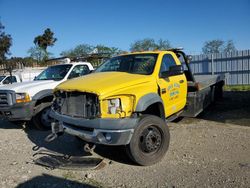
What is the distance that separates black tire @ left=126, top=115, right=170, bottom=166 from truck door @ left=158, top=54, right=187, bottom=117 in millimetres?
776

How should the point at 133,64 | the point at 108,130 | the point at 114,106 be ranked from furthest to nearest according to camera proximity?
the point at 133,64 < the point at 114,106 < the point at 108,130

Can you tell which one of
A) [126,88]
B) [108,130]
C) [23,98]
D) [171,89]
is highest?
[126,88]

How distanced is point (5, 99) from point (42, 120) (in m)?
1.16

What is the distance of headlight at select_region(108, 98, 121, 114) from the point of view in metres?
4.53

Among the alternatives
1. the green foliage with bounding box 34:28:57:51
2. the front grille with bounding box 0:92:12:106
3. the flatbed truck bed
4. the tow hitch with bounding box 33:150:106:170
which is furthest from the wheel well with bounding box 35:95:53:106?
the green foliage with bounding box 34:28:57:51

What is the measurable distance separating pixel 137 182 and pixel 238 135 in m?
3.23

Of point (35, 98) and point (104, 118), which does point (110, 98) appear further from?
point (35, 98)

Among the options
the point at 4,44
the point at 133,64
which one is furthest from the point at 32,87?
the point at 4,44

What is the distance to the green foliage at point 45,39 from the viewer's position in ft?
175

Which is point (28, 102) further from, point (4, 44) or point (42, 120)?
point (4, 44)

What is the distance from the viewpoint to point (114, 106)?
4.56m

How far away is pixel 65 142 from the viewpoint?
22.0 feet

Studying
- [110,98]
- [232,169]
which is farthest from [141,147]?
[232,169]

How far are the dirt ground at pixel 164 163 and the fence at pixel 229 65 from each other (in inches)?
454
